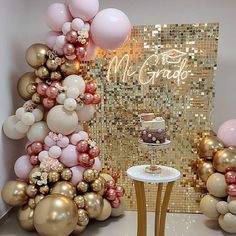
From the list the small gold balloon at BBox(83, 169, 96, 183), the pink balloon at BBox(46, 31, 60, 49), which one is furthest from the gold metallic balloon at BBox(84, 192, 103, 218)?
the pink balloon at BBox(46, 31, 60, 49)

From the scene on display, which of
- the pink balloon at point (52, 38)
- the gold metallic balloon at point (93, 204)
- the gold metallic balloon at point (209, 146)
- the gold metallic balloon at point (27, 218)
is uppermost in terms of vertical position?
the pink balloon at point (52, 38)

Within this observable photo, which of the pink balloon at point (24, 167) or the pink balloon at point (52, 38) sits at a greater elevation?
the pink balloon at point (52, 38)

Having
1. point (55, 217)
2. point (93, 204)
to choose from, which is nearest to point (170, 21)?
point (93, 204)

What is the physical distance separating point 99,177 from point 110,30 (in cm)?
136

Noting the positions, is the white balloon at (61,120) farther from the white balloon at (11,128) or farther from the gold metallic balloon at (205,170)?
the gold metallic balloon at (205,170)

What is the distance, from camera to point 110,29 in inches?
117

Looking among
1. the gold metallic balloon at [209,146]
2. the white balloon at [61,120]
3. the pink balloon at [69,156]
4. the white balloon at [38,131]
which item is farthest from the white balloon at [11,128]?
the gold metallic balloon at [209,146]

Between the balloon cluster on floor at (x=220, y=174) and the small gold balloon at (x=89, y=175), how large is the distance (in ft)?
3.48

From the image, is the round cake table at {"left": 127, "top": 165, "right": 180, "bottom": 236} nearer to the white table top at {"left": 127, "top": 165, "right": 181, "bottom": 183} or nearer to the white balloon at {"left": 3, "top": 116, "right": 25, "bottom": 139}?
the white table top at {"left": 127, "top": 165, "right": 181, "bottom": 183}

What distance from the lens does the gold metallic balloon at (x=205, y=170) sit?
3.25 m

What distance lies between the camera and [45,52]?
3166 millimetres

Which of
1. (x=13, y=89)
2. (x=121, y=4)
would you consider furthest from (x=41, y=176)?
(x=121, y=4)

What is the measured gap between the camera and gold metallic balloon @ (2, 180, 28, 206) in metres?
3.06

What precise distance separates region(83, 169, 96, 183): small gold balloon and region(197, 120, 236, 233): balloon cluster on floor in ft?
3.48
